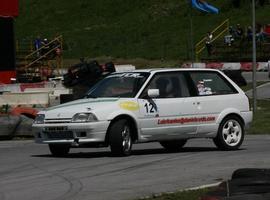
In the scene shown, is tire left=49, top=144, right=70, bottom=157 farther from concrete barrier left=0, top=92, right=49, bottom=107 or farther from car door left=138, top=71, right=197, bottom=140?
concrete barrier left=0, top=92, right=49, bottom=107

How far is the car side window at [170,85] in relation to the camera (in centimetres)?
1559

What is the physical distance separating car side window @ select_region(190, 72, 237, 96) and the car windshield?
1.08 metres

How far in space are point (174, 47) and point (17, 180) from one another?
4716 centimetres

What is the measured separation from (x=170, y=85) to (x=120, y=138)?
1714mm

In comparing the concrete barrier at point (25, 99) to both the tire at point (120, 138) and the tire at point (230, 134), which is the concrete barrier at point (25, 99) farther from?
the tire at point (120, 138)

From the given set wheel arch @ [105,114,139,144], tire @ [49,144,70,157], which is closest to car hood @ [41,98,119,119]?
wheel arch @ [105,114,139,144]

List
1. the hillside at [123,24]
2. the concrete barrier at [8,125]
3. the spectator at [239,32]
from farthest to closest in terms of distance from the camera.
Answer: the hillside at [123,24] < the spectator at [239,32] < the concrete barrier at [8,125]

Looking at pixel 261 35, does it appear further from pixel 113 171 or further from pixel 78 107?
pixel 113 171

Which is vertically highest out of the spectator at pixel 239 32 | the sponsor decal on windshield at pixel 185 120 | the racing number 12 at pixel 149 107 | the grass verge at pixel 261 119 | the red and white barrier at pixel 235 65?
the spectator at pixel 239 32

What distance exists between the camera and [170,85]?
1573 cm

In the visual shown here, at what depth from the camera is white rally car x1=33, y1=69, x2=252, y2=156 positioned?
14.6 m

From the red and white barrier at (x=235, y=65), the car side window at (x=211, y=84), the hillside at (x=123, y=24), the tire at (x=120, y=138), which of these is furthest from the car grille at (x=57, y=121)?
the hillside at (x=123, y=24)

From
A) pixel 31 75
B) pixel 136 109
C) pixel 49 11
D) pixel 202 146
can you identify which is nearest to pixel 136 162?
pixel 136 109

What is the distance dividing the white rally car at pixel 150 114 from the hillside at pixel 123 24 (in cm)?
3923
